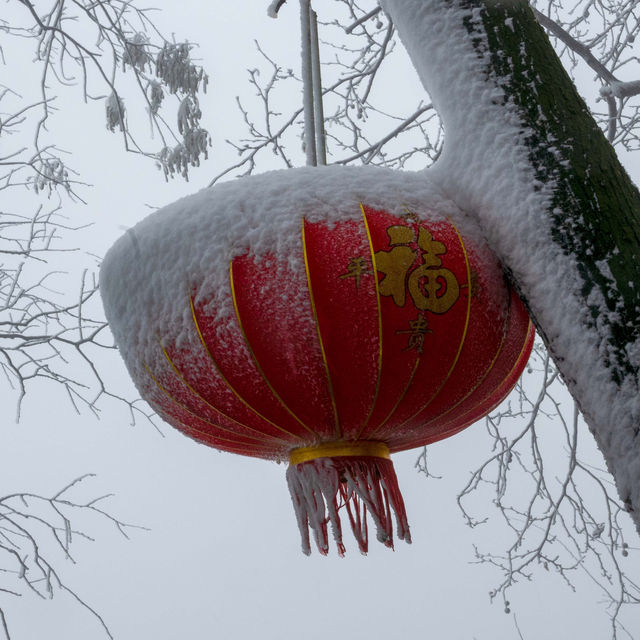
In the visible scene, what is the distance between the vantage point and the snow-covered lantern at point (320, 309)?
2.66 ft

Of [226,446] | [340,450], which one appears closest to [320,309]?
[340,450]

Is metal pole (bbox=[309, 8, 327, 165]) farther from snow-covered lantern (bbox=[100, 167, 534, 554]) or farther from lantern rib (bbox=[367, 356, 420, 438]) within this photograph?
lantern rib (bbox=[367, 356, 420, 438])

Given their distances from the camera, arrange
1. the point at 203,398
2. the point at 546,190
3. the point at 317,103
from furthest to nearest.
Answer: the point at 317,103
the point at 203,398
the point at 546,190

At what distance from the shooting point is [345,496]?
98 cm

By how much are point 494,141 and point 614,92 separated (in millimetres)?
670

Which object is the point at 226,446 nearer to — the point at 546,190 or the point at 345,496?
the point at 345,496

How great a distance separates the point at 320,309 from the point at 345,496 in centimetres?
28

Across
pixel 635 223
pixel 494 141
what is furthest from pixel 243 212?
pixel 635 223

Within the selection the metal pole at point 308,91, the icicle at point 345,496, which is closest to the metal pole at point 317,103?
the metal pole at point 308,91

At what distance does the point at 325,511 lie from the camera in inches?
37.0

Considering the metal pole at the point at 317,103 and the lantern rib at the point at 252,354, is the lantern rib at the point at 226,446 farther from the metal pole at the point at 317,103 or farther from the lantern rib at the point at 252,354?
the metal pole at the point at 317,103

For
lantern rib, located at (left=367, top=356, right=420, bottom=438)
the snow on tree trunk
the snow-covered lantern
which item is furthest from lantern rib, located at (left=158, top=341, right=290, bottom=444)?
the snow on tree trunk

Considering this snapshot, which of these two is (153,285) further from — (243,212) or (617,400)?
(617,400)

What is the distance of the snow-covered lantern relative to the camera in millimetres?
811
